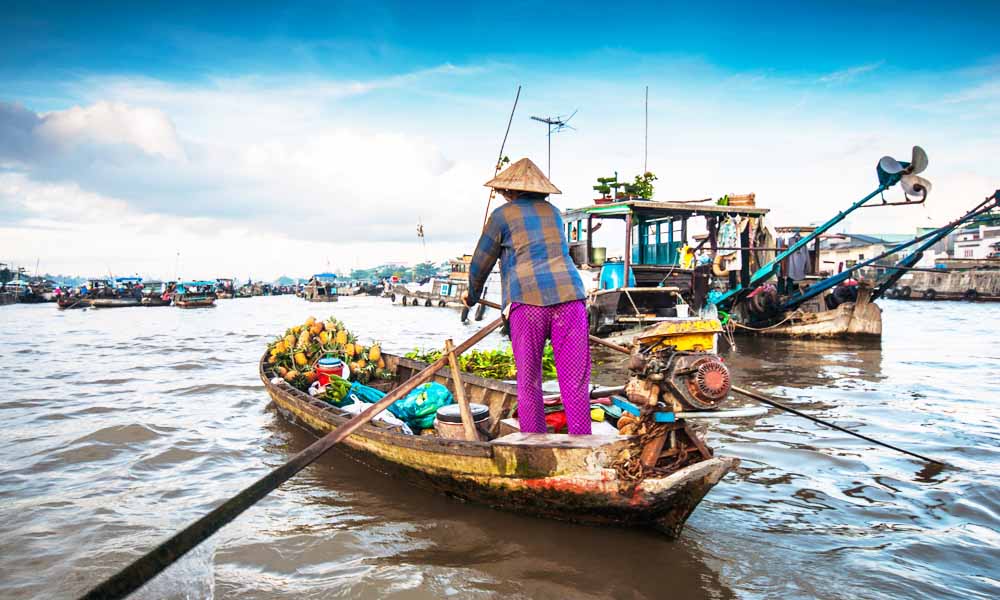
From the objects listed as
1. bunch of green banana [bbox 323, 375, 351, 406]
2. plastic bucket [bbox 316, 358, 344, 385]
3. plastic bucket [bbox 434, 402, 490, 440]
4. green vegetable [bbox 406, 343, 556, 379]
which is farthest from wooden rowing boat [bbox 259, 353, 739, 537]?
green vegetable [bbox 406, 343, 556, 379]

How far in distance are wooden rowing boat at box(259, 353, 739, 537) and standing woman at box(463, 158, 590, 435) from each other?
30 centimetres

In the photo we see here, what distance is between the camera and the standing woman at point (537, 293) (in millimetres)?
3447

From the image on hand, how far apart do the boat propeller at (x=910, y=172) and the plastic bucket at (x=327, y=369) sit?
10.2 metres

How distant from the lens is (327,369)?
20.2 feet

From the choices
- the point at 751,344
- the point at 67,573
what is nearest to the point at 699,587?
the point at 67,573

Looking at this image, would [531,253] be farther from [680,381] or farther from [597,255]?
[597,255]

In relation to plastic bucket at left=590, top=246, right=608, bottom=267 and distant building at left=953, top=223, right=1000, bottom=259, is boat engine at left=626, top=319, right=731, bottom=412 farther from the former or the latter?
distant building at left=953, top=223, right=1000, bottom=259

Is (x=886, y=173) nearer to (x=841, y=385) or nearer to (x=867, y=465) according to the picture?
(x=841, y=385)

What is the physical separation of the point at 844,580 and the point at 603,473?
4.35 feet

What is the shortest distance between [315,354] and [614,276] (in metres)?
6.99

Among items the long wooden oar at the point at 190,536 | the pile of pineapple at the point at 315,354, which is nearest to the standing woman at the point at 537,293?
the long wooden oar at the point at 190,536

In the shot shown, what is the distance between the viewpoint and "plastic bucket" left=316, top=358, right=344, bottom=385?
611 cm

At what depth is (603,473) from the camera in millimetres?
2984

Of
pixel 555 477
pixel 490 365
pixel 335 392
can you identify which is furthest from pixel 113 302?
pixel 555 477
